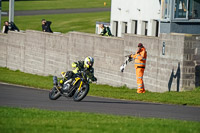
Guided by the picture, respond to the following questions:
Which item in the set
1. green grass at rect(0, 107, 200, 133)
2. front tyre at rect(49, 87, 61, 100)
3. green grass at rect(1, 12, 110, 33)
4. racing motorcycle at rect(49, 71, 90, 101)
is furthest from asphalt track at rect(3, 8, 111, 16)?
green grass at rect(0, 107, 200, 133)

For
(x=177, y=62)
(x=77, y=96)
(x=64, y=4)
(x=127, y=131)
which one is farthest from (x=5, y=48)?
(x=64, y=4)

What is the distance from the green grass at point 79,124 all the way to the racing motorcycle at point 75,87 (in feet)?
12.7

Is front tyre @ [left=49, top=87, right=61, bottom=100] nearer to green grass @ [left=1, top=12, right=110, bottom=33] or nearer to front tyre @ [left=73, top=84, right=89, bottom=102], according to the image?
front tyre @ [left=73, top=84, right=89, bottom=102]

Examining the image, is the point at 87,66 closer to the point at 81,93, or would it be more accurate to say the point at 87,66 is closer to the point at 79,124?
the point at 81,93

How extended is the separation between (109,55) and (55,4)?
5229 centimetres

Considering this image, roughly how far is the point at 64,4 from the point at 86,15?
1105 centimetres

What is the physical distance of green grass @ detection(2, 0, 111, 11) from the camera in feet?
252

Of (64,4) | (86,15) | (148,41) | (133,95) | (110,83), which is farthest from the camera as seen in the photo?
(64,4)

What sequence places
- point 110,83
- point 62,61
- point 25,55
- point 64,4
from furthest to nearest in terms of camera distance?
point 64,4 → point 25,55 → point 62,61 → point 110,83

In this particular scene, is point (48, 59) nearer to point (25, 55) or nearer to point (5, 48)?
point (25, 55)

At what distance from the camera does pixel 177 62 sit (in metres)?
23.3

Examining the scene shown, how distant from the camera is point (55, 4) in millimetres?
80125

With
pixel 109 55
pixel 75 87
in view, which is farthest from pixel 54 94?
pixel 109 55

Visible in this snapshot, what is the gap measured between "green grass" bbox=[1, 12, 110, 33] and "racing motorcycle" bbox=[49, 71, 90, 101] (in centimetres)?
3898
